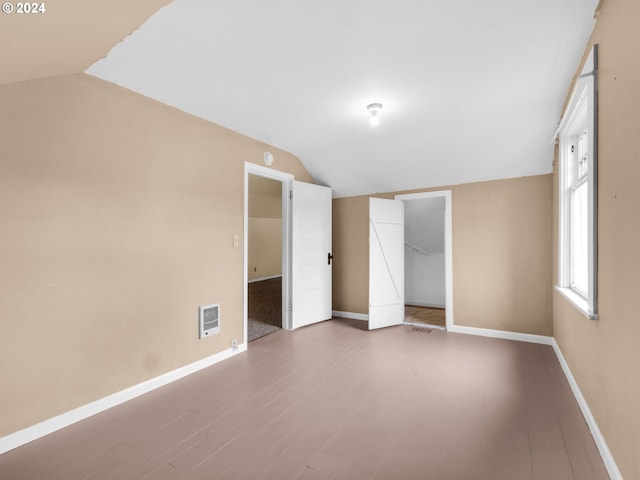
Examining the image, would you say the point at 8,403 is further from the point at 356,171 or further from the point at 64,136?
the point at 356,171

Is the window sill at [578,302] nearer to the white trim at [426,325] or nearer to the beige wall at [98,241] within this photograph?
the white trim at [426,325]

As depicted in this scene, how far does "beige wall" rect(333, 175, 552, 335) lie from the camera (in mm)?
3682

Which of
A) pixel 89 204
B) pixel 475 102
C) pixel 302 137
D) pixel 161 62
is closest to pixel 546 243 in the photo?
pixel 475 102

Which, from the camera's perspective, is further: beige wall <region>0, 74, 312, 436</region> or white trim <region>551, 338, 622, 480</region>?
beige wall <region>0, 74, 312, 436</region>

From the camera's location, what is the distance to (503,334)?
12.7 feet

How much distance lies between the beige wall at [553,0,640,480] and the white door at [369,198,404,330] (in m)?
2.57

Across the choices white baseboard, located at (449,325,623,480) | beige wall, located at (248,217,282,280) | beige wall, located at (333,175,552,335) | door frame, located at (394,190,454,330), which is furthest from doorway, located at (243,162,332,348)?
beige wall, located at (248,217,282,280)

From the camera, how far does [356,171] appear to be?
445 cm

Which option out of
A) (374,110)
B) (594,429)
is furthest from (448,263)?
(594,429)

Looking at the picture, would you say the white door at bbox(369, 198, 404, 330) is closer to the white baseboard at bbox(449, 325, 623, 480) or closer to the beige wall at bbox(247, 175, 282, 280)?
the white baseboard at bbox(449, 325, 623, 480)

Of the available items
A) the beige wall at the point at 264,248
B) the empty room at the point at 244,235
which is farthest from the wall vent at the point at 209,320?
the beige wall at the point at 264,248

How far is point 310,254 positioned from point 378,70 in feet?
8.72

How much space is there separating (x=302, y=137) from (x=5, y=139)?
2577 mm

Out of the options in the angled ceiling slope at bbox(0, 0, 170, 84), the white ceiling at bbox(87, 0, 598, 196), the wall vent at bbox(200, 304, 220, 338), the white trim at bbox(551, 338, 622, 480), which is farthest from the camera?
the wall vent at bbox(200, 304, 220, 338)
